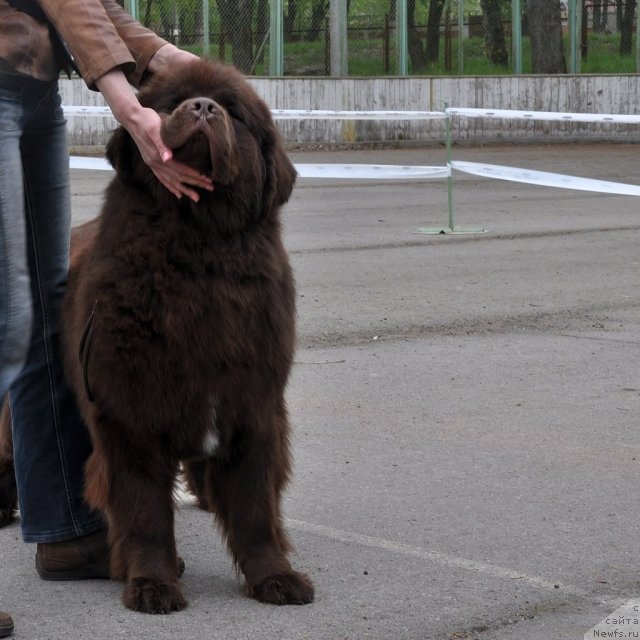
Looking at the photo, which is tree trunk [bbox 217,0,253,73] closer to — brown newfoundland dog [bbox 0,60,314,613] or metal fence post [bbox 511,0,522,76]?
metal fence post [bbox 511,0,522,76]

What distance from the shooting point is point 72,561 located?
3.76 meters

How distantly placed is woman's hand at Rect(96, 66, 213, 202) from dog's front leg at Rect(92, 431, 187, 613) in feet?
2.43

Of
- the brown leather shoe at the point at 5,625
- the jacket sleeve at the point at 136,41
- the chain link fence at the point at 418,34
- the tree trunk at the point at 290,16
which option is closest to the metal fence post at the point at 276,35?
the chain link fence at the point at 418,34

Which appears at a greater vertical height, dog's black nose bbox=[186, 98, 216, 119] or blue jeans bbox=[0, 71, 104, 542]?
dog's black nose bbox=[186, 98, 216, 119]

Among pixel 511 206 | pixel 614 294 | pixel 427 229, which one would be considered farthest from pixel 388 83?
pixel 614 294

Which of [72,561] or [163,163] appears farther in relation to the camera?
[72,561]

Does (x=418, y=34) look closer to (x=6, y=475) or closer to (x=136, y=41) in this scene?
(x=6, y=475)

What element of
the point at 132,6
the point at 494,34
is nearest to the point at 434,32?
the point at 494,34

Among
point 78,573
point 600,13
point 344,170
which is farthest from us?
point 600,13

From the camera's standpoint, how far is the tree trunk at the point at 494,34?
28.6 m

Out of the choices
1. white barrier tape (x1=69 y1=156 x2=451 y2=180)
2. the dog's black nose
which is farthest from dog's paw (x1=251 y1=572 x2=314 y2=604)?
white barrier tape (x1=69 y1=156 x2=451 y2=180)

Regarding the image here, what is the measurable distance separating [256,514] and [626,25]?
27.9m

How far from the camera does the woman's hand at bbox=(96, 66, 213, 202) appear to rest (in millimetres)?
3162

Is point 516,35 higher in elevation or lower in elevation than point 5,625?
higher
